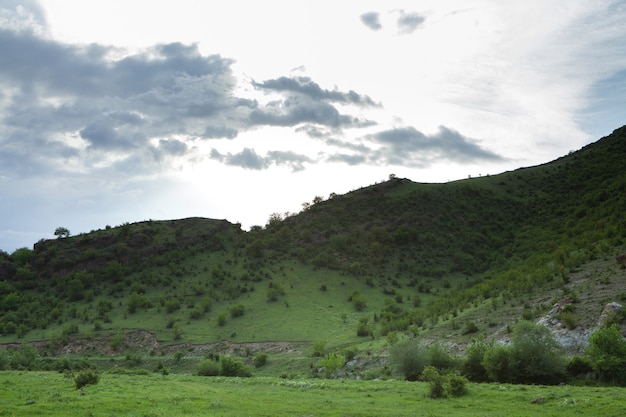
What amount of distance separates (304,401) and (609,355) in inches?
809

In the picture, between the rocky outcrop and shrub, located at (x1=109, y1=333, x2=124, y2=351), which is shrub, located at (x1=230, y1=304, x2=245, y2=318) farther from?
the rocky outcrop

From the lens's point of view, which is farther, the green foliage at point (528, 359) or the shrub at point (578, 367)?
the shrub at point (578, 367)

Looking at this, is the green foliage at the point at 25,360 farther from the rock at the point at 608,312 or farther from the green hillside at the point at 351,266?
the rock at the point at 608,312

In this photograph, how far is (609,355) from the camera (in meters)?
31.3

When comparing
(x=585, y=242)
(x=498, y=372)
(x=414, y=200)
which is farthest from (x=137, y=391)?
(x=414, y=200)

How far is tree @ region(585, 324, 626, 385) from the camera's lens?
31.1 m

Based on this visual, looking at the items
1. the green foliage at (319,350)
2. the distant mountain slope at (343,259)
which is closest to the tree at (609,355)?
the distant mountain slope at (343,259)

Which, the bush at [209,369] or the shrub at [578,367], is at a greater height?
the shrub at [578,367]

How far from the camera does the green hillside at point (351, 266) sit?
63.4 m

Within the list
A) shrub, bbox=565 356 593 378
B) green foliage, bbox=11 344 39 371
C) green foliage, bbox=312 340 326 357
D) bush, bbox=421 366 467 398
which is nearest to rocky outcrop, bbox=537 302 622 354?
shrub, bbox=565 356 593 378

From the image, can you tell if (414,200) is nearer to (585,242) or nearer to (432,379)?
(585,242)

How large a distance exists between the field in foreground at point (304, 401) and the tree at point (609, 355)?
157 inches

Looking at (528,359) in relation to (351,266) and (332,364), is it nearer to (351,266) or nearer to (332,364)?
(332,364)

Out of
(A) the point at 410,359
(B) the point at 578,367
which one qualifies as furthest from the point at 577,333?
(A) the point at 410,359
